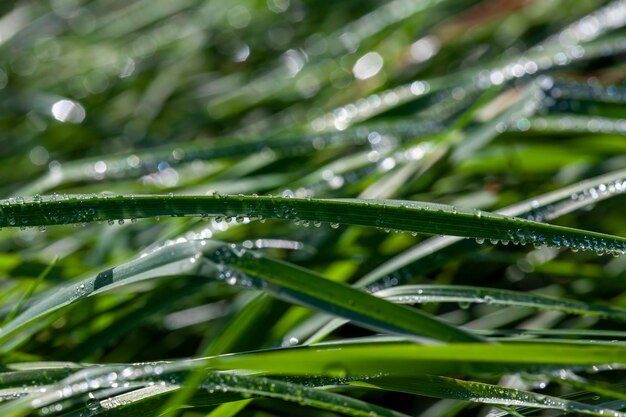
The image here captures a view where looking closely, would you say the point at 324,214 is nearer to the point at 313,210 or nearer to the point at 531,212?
the point at 313,210

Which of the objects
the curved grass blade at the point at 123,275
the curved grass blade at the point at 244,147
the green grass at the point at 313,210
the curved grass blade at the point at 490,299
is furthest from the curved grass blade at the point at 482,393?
the curved grass blade at the point at 244,147

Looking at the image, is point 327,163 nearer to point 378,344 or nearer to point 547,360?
point 378,344

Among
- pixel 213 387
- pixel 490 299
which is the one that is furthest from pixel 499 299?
pixel 213 387

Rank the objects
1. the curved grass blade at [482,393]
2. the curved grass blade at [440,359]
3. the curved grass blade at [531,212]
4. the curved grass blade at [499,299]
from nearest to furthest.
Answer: the curved grass blade at [440,359]
the curved grass blade at [482,393]
the curved grass blade at [499,299]
the curved grass blade at [531,212]

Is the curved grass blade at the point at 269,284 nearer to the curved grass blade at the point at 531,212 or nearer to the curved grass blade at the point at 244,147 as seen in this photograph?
the curved grass blade at the point at 531,212

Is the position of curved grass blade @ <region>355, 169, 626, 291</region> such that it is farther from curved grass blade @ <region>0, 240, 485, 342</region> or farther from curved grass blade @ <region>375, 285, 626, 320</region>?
curved grass blade @ <region>0, 240, 485, 342</region>

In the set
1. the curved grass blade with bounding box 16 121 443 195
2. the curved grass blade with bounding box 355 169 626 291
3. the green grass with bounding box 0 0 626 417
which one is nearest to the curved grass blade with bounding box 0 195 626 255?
the green grass with bounding box 0 0 626 417
